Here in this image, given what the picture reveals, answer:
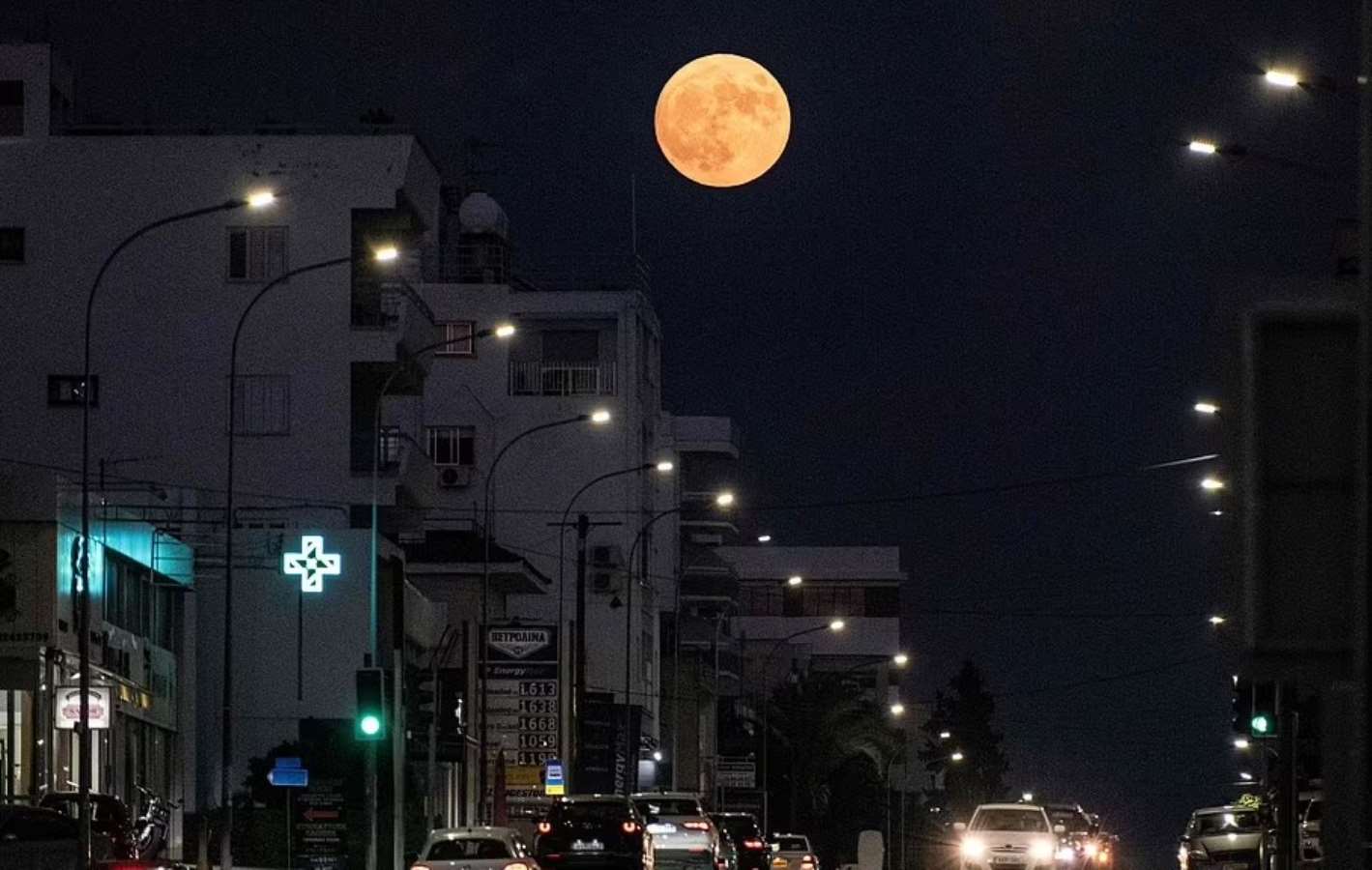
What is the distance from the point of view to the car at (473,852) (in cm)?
3741

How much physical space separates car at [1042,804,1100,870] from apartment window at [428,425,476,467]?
4239 centimetres

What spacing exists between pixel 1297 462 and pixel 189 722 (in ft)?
203

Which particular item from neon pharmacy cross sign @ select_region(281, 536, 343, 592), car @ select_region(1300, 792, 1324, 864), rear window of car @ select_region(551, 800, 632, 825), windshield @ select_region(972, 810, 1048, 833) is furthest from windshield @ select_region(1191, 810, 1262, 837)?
neon pharmacy cross sign @ select_region(281, 536, 343, 592)

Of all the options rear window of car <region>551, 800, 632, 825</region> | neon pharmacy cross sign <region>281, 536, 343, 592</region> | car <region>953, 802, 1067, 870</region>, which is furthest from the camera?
neon pharmacy cross sign <region>281, 536, 343, 592</region>

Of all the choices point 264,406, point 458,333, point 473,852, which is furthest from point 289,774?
point 458,333

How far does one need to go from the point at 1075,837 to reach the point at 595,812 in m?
12.8

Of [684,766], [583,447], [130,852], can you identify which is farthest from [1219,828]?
[684,766]

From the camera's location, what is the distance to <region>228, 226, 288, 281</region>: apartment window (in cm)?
7688

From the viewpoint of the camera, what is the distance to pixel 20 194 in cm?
7706

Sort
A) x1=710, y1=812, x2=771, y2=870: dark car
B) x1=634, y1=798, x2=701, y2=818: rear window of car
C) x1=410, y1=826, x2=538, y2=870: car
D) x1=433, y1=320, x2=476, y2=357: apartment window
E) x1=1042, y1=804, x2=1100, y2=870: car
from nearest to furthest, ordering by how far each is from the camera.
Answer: x1=410, y1=826, x2=538, y2=870: car
x1=1042, y1=804, x2=1100, y2=870: car
x1=634, y1=798, x2=701, y2=818: rear window of car
x1=710, y1=812, x2=771, y2=870: dark car
x1=433, y1=320, x2=476, y2=357: apartment window

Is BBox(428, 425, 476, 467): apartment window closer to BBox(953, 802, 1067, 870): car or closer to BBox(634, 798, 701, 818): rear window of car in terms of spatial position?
BBox(634, 798, 701, 818): rear window of car

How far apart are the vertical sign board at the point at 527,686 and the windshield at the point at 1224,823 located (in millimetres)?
26287

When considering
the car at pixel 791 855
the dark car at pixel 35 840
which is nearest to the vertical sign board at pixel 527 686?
the car at pixel 791 855

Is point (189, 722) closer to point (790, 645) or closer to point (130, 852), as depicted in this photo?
point (130, 852)
